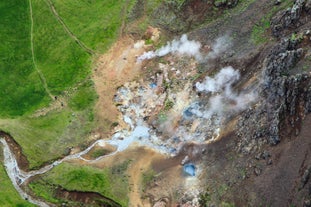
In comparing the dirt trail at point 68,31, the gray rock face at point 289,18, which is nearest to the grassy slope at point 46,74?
the dirt trail at point 68,31

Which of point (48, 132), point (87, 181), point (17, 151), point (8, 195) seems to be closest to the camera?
point (87, 181)

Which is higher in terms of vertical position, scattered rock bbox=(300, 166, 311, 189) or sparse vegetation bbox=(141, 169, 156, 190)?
sparse vegetation bbox=(141, 169, 156, 190)

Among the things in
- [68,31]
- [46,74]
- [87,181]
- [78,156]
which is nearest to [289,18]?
[78,156]

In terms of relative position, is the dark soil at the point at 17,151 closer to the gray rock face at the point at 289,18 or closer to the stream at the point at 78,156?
the stream at the point at 78,156

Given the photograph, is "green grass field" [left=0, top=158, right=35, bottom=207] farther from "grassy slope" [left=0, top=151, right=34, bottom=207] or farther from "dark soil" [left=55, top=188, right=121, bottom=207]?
"dark soil" [left=55, top=188, right=121, bottom=207]

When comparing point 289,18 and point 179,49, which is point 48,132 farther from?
point 289,18

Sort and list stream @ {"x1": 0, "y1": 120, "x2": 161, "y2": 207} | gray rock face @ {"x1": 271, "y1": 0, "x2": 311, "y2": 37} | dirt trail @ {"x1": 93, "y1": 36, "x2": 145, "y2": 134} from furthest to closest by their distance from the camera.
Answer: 1. dirt trail @ {"x1": 93, "y1": 36, "x2": 145, "y2": 134}
2. stream @ {"x1": 0, "y1": 120, "x2": 161, "y2": 207}
3. gray rock face @ {"x1": 271, "y1": 0, "x2": 311, "y2": 37}

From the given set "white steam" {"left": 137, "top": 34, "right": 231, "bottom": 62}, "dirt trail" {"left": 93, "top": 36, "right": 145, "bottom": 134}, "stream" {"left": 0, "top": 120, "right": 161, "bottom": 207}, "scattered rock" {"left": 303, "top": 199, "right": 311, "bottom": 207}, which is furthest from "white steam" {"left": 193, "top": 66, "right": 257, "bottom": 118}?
"scattered rock" {"left": 303, "top": 199, "right": 311, "bottom": 207}
